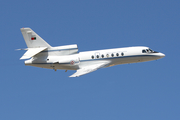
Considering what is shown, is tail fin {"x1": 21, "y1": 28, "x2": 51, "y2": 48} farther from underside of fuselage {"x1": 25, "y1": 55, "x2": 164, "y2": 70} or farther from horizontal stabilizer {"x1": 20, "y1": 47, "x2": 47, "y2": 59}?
underside of fuselage {"x1": 25, "y1": 55, "x2": 164, "y2": 70}

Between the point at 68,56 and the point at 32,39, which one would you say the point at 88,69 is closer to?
the point at 68,56

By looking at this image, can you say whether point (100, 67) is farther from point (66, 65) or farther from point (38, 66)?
point (38, 66)

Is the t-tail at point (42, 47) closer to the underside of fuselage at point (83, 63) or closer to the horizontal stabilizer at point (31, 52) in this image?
the horizontal stabilizer at point (31, 52)

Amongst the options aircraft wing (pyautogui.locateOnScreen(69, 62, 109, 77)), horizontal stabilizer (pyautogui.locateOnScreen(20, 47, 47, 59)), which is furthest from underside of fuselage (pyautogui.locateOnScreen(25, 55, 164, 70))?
horizontal stabilizer (pyautogui.locateOnScreen(20, 47, 47, 59))

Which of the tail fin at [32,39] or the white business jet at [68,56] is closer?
the white business jet at [68,56]

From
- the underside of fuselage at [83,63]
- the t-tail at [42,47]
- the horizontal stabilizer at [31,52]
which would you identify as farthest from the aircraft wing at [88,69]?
the horizontal stabilizer at [31,52]

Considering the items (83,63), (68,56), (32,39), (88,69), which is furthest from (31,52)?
(88,69)

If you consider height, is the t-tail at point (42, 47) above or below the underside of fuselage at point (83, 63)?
above

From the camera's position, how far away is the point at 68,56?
55000mm

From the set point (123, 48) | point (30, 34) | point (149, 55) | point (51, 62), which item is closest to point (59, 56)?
point (51, 62)

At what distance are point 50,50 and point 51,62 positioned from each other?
1.94 metres

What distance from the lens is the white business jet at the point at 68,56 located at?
54688 millimetres

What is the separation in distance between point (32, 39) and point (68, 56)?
6.23 meters

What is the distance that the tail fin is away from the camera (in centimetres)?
5519
